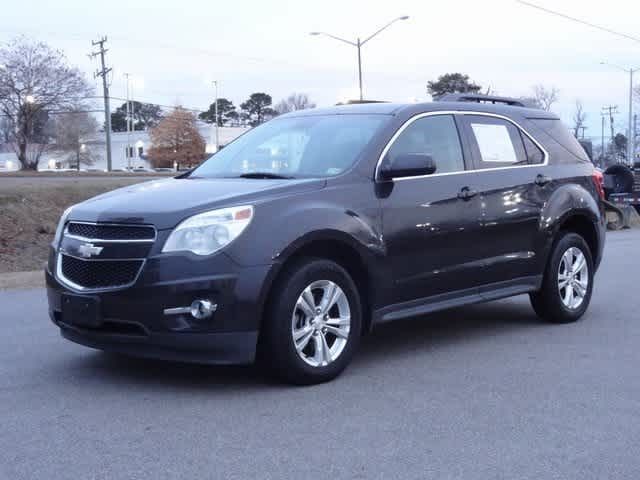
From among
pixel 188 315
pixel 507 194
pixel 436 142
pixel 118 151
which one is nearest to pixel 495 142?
pixel 507 194

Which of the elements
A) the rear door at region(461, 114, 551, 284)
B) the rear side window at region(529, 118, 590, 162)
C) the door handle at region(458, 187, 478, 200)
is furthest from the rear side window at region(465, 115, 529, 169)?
the rear side window at region(529, 118, 590, 162)

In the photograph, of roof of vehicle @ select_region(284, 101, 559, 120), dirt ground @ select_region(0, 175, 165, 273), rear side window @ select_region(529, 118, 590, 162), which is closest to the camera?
roof of vehicle @ select_region(284, 101, 559, 120)

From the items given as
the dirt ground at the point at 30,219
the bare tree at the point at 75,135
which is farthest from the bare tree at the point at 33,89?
the dirt ground at the point at 30,219

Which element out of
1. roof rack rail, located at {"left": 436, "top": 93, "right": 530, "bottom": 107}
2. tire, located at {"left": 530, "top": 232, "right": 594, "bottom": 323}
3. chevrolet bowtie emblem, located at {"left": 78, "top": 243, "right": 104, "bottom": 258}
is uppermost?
roof rack rail, located at {"left": 436, "top": 93, "right": 530, "bottom": 107}

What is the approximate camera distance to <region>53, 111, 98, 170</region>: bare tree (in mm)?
71000

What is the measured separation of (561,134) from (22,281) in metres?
6.69

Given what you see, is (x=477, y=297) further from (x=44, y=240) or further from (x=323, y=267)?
(x=44, y=240)

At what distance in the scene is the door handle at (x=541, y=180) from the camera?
24.6 feet

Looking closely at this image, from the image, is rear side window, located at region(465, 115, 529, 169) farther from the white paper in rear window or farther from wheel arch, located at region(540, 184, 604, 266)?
wheel arch, located at region(540, 184, 604, 266)

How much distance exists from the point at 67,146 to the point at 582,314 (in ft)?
237

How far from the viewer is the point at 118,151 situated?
310ft

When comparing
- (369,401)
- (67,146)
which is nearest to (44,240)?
(369,401)

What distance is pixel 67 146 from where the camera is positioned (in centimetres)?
7569

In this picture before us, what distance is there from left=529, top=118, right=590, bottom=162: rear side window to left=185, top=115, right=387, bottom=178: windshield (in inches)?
79.8
